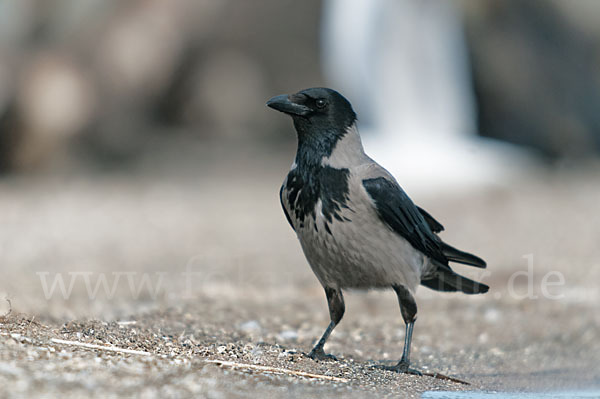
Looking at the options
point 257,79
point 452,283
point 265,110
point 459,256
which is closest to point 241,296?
point 452,283

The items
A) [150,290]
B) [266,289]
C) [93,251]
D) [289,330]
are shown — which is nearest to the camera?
[289,330]

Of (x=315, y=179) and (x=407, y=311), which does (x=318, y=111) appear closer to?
(x=315, y=179)

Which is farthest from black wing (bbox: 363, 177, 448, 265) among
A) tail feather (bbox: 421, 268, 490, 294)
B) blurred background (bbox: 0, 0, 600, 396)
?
blurred background (bbox: 0, 0, 600, 396)

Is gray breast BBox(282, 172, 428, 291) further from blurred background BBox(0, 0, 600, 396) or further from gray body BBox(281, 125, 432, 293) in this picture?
blurred background BBox(0, 0, 600, 396)

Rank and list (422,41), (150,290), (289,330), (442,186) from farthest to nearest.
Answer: (422,41), (442,186), (150,290), (289,330)

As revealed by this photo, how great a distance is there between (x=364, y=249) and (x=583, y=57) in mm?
11740

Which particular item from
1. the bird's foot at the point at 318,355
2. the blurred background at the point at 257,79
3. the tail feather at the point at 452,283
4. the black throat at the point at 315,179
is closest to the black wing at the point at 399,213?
the black throat at the point at 315,179

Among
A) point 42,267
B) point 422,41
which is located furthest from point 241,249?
point 422,41

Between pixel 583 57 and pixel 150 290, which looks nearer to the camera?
pixel 150 290

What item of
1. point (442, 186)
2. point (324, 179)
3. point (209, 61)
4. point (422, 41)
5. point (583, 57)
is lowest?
point (324, 179)

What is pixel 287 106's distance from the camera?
3143 mm

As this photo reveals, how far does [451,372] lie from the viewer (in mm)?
3422

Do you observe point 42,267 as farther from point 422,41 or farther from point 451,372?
point 422,41

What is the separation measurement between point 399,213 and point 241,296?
236 centimetres
